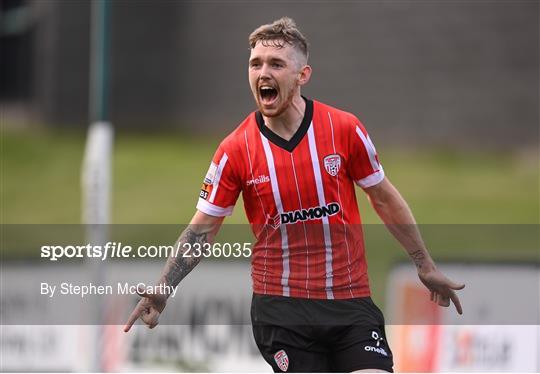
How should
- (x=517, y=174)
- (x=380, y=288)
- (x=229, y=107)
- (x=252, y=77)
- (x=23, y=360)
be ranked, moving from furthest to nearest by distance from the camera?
(x=229, y=107), (x=517, y=174), (x=380, y=288), (x=23, y=360), (x=252, y=77)

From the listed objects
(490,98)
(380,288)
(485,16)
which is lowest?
(380,288)

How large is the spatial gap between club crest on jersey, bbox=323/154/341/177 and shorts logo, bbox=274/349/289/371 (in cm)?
87

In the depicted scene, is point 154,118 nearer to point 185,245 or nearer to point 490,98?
point 490,98

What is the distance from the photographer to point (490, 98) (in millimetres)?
16656

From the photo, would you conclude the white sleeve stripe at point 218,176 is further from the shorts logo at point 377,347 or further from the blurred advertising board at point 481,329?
the blurred advertising board at point 481,329

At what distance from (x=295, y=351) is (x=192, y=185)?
1075 cm

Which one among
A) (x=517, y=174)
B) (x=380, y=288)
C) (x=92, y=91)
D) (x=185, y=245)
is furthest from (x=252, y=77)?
(x=92, y=91)

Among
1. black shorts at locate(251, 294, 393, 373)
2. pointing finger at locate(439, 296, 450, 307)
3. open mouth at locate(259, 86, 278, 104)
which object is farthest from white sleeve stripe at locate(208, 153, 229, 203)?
pointing finger at locate(439, 296, 450, 307)

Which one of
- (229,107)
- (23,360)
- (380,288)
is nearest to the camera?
(23,360)

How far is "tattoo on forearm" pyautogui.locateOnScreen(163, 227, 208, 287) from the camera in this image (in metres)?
5.24

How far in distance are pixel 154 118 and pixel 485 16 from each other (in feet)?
18.1

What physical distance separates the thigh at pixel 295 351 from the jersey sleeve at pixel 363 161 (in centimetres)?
74

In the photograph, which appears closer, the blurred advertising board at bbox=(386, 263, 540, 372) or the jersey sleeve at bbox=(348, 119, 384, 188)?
the jersey sleeve at bbox=(348, 119, 384, 188)

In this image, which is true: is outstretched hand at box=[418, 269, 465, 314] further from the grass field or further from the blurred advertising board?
the grass field
